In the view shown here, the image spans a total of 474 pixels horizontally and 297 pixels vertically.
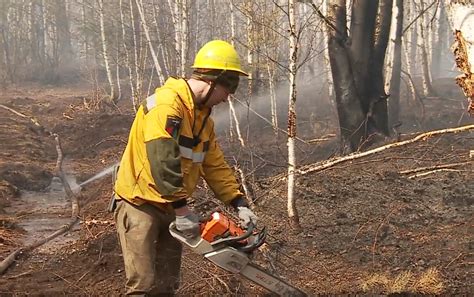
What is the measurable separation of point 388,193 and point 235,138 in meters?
8.38

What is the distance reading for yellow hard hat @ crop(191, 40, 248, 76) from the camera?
360 centimetres

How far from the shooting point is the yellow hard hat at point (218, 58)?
142 inches

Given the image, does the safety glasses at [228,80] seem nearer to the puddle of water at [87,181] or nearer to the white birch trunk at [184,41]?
the puddle of water at [87,181]

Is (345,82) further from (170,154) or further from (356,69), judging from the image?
(170,154)

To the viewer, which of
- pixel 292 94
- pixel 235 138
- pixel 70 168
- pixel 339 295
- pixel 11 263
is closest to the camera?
pixel 339 295

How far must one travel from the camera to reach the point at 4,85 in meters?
28.8

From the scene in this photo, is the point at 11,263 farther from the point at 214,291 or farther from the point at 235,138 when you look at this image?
the point at 235,138

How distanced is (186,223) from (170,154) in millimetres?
437

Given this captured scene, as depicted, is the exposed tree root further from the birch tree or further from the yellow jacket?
the birch tree

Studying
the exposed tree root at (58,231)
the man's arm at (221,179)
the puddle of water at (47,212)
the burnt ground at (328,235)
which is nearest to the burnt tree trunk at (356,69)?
the burnt ground at (328,235)

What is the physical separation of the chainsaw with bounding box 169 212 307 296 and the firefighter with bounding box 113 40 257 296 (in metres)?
0.09

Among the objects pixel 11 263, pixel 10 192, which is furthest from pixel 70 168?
pixel 11 263

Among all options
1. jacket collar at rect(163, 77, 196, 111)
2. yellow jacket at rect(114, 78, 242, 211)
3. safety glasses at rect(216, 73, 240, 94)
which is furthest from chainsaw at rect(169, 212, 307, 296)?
safety glasses at rect(216, 73, 240, 94)

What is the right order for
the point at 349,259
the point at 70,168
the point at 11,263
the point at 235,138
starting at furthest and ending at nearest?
the point at 235,138 → the point at 70,168 → the point at 11,263 → the point at 349,259
